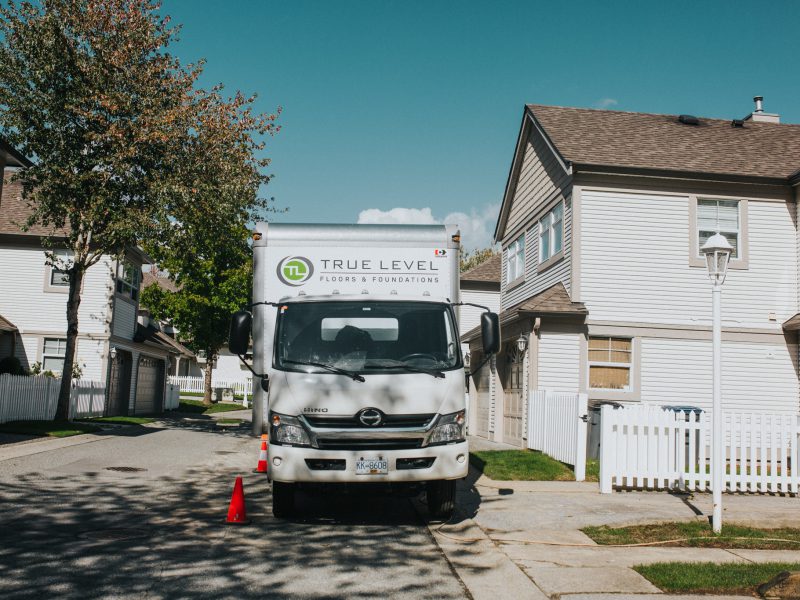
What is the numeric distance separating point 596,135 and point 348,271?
12456 mm

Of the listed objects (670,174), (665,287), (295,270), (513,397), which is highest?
(670,174)

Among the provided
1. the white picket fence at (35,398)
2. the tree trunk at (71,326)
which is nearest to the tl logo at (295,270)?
the tree trunk at (71,326)

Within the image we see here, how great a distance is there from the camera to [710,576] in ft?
21.3

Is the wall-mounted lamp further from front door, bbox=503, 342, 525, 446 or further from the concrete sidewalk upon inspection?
the concrete sidewalk

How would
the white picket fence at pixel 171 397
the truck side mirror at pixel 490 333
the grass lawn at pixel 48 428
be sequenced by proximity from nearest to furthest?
the truck side mirror at pixel 490 333, the grass lawn at pixel 48 428, the white picket fence at pixel 171 397

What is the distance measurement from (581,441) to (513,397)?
7.06m

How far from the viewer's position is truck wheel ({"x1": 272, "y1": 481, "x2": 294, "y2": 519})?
858 centimetres

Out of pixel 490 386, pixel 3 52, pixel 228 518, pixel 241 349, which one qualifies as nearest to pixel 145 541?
pixel 228 518

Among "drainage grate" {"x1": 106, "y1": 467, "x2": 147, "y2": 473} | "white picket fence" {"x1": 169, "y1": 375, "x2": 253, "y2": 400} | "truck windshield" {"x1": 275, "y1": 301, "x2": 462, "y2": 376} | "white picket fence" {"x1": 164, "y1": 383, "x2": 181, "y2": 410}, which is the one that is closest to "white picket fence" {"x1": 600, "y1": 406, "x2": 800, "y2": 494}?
"truck windshield" {"x1": 275, "y1": 301, "x2": 462, "y2": 376}

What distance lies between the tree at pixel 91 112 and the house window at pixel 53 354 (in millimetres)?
9887

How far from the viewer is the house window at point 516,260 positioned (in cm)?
2305

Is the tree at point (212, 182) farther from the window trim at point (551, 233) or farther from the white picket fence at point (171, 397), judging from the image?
the white picket fence at point (171, 397)

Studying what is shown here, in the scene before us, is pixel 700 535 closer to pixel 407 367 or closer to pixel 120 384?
pixel 407 367

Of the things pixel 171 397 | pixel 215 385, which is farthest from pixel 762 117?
pixel 215 385
